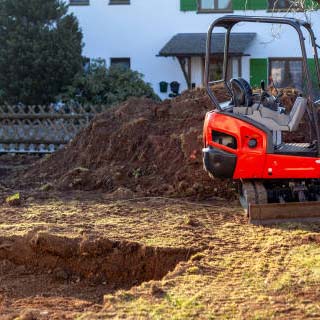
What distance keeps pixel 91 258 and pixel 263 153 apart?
234cm

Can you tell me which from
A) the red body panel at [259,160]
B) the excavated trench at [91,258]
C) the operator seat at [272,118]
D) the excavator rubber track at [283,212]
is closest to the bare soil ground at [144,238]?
the excavated trench at [91,258]

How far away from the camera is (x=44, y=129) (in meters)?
16.7

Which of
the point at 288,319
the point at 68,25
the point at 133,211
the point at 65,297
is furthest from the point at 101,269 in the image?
the point at 68,25

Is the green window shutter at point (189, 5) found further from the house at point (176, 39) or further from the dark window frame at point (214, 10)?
the dark window frame at point (214, 10)

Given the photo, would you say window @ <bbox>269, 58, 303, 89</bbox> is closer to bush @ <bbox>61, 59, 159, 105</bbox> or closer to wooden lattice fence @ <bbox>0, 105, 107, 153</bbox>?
bush @ <bbox>61, 59, 159, 105</bbox>

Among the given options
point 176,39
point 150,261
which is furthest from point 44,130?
point 150,261

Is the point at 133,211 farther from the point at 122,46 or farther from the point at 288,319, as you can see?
the point at 122,46

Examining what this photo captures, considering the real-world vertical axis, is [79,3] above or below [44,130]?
above

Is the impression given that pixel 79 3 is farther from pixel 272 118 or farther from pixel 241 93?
pixel 272 118

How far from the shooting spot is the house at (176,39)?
947 inches

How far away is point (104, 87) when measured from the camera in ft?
66.7

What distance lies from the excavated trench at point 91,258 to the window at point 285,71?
18.1 meters

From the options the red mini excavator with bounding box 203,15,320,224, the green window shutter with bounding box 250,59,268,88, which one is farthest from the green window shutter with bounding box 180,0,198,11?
the red mini excavator with bounding box 203,15,320,224

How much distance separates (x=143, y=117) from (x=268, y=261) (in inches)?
226
